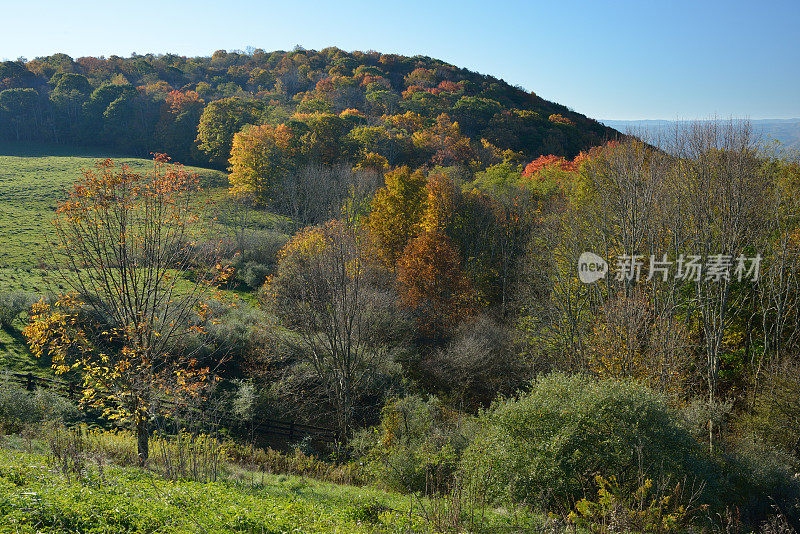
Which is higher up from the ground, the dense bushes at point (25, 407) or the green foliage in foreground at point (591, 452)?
the green foliage in foreground at point (591, 452)

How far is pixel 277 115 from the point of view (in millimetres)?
54625

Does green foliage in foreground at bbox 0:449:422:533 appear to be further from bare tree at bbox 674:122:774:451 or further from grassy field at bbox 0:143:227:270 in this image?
grassy field at bbox 0:143:227:270

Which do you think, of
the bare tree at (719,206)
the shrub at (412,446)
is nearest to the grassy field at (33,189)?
the shrub at (412,446)

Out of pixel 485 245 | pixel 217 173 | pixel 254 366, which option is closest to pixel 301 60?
pixel 217 173

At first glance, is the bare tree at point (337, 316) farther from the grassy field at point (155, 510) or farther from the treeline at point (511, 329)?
the grassy field at point (155, 510)

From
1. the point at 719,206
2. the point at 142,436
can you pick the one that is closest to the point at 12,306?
the point at 142,436

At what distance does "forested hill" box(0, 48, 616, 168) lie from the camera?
51.7 m

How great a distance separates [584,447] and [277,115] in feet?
173

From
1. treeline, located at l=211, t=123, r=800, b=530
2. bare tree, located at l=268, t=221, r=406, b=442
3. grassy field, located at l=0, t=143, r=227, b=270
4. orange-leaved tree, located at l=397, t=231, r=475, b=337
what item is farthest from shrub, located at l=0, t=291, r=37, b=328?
orange-leaved tree, located at l=397, t=231, r=475, b=337

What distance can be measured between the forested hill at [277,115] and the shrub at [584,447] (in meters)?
38.7

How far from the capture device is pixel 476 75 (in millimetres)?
96500

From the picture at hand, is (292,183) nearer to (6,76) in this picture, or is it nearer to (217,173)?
(217,173)

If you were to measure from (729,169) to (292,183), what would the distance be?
32459mm

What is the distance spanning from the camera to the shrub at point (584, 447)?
1026 cm
